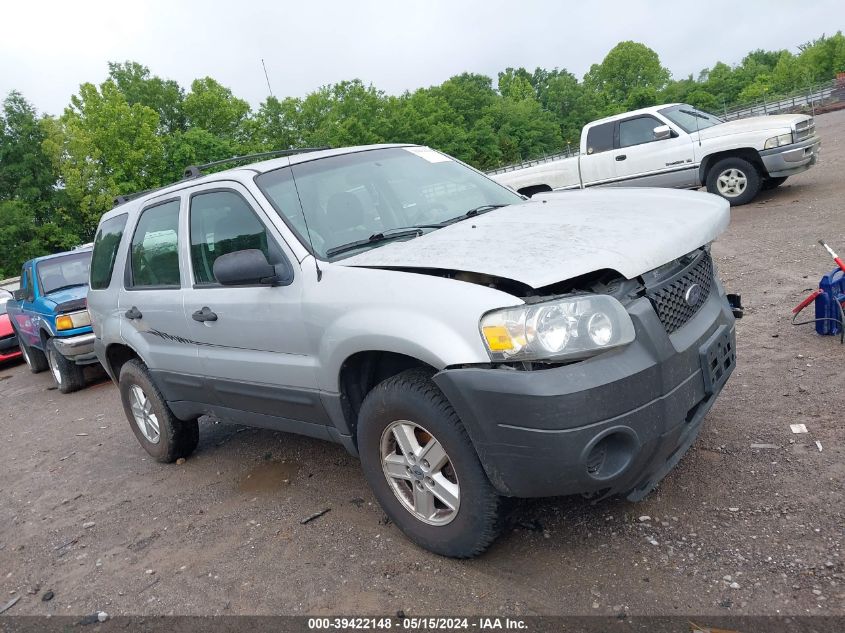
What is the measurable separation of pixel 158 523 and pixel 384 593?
1.89 m

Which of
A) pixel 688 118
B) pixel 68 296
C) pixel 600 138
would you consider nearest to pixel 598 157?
pixel 600 138

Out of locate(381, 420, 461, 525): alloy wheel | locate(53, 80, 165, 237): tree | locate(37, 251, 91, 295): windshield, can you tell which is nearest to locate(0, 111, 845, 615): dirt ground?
locate(381, 420, 461, 525): alloy wheel

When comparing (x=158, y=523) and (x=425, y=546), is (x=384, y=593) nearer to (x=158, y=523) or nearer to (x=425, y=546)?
(x=425, y=546)

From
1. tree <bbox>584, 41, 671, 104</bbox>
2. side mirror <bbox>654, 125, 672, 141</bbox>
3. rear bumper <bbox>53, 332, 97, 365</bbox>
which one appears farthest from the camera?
tree <bbox>584, 41, 671, 104</bbox>

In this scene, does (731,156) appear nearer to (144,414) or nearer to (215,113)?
(144,414)

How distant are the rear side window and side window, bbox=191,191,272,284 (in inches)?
48.6

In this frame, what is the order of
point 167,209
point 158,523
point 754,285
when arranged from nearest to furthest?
point 158,523 < point 167,209 < point 754,285

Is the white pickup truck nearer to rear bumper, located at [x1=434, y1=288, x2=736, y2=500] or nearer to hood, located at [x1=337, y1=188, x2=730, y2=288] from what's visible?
hood, located at [x1=337, y1=188, x2=730, y2=288]

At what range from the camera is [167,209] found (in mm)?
4566

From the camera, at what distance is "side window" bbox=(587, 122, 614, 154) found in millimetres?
12461

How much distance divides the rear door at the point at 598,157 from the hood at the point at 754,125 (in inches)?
65.0

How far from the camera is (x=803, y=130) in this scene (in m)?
10.6

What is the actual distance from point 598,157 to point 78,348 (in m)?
8.97

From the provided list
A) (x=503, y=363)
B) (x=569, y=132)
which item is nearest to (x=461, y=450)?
(x=503, y=363)
